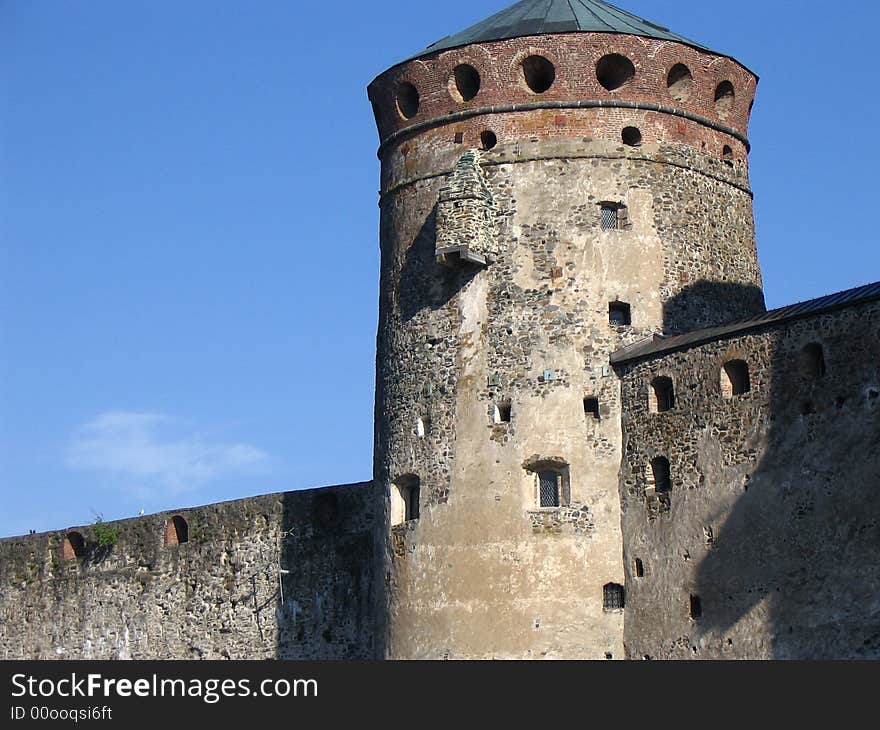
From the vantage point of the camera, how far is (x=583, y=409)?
27.3 meters

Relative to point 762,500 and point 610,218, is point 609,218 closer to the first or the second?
point 610,218

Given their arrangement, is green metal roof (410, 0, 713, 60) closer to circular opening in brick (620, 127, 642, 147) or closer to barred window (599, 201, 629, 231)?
circular opening in brick (620, 127, 642, 147)

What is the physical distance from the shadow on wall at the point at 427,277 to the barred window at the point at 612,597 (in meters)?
4.97

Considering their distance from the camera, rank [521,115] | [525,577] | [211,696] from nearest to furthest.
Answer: [211,696] → [525,577] → [521,115]

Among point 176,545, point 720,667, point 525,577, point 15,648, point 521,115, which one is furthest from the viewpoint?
point 15,648

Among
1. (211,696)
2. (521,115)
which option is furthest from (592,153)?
(211,696)

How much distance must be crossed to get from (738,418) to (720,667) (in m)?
3.41

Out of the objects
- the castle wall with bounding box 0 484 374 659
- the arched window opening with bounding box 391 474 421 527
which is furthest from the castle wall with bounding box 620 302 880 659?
the castle wall with bounding box 0 484 374 659

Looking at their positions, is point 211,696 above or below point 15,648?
below

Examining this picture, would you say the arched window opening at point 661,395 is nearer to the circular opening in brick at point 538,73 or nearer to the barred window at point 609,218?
the barred window at point 609,218

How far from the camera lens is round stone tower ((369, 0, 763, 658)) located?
1061 inches

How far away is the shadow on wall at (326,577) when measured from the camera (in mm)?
31812

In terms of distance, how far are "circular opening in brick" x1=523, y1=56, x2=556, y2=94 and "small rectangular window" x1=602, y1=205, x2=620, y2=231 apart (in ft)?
6.92

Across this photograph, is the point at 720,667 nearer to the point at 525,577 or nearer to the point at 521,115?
the point at 525,577
